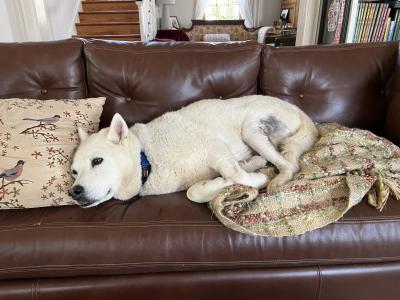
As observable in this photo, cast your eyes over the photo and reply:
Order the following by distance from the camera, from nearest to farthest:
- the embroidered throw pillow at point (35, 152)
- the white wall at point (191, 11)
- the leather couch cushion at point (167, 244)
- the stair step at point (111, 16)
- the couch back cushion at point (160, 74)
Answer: the leather couch cushion at point (167, 244) < the embroidered throw pillow at point (35, 152) < the couch back cushion at point (160, 74) < the stair step at point (111, 16) < the white wall at point (191, 11)

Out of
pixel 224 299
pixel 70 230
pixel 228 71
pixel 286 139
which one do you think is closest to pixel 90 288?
pixel 70 230

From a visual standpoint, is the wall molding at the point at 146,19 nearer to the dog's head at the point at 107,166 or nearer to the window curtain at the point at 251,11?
the window curtain at the point at 251,11

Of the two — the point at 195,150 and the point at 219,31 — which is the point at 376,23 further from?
the point at 219,31

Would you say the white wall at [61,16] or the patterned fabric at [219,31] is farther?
the patterned fabric at [219,31]

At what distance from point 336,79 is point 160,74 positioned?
1.07 meters

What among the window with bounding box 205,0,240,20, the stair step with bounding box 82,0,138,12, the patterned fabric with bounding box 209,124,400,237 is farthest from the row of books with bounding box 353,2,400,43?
the window with bounding box 205,0,240,20

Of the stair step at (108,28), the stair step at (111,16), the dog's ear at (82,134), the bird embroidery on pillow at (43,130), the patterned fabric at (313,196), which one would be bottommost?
the patterned fabric at (313,196)

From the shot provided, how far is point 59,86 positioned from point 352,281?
1.81 metres

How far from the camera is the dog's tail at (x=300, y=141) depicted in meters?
1.50

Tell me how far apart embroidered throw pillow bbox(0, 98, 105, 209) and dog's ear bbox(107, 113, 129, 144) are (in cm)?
20

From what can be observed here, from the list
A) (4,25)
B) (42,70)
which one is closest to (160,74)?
(42,70)

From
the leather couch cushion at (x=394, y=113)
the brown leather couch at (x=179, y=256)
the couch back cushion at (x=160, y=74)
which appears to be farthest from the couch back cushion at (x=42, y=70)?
the leather couch cushion at (x=394, y=113)

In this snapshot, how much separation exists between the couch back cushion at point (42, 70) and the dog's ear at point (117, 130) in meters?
0.62

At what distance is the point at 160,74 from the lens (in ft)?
5.81
